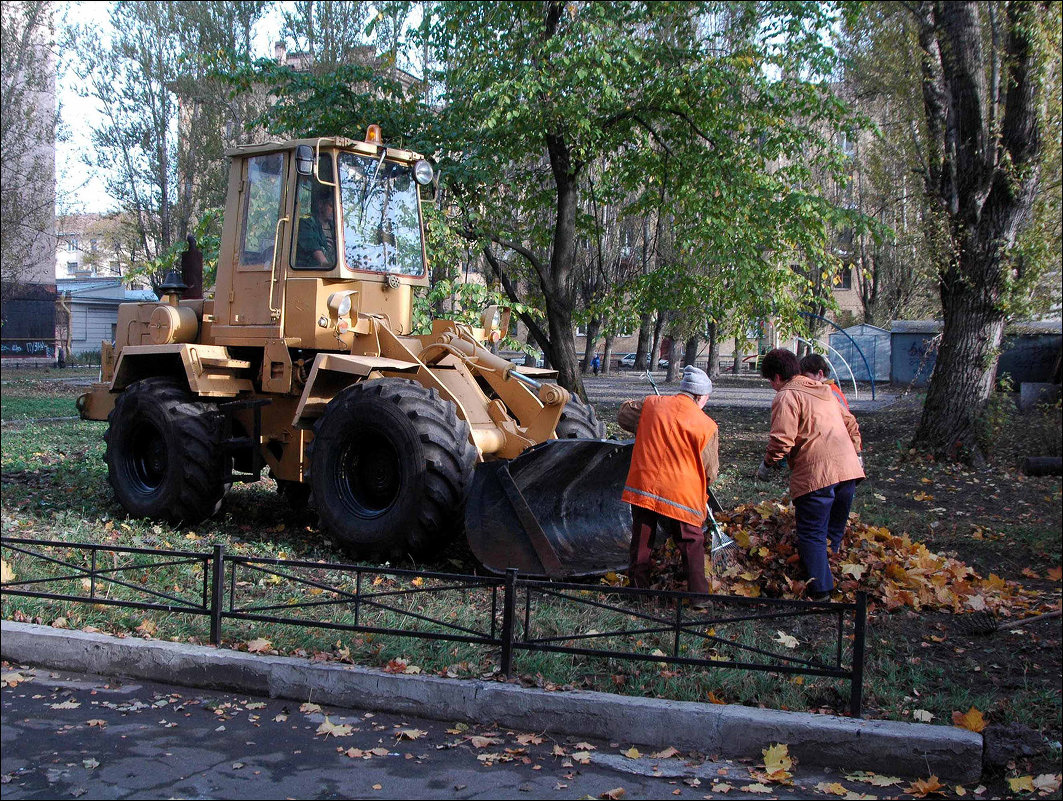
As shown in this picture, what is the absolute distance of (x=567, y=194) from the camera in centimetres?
1547

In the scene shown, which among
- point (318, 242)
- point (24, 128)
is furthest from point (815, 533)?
point (24, 128)

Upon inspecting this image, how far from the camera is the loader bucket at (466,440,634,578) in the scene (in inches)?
269

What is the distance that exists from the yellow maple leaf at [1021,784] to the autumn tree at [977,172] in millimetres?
10159

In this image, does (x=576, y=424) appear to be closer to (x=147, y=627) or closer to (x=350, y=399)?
(x=350, y=399)

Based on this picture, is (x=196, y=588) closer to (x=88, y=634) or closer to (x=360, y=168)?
(x=88, y=634)

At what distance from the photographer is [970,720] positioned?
463 cm

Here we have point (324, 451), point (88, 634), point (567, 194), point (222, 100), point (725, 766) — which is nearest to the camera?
point (725, 766)

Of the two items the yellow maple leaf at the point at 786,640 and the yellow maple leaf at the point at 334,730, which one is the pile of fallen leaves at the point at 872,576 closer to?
the yellow maple leaf at the point at 786,640

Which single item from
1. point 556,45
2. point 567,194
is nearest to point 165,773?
point 556,45

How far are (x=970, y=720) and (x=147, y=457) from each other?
7514 millimetres

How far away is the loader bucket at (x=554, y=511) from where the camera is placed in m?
6.83

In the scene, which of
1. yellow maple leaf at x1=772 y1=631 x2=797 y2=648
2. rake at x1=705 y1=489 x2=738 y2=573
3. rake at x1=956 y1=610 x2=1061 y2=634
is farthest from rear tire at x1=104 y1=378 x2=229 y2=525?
rake at x1=956 y1=610 x2=1061 y2=634

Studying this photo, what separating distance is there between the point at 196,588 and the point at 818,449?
164 inches

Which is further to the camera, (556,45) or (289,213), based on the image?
(556,45)
